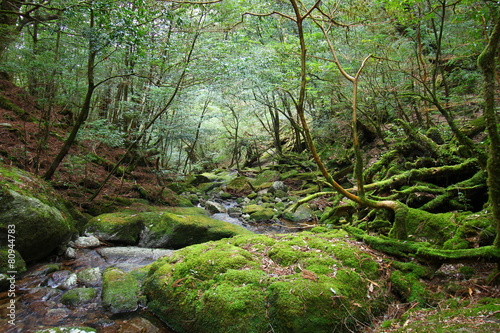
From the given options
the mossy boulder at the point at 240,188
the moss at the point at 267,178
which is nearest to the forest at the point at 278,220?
the mossy boulder at the point at 240,188

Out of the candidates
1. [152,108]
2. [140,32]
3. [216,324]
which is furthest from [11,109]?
[216,324]

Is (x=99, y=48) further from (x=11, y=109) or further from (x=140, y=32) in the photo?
(x=11, y=109)

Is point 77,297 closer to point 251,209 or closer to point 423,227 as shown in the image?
point 423,227

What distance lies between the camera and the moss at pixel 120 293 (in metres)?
3.91

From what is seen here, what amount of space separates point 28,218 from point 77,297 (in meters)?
1.78

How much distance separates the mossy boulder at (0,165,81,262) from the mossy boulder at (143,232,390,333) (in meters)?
2.40

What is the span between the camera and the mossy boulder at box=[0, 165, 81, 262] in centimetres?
455

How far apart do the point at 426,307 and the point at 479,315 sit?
0.67 m

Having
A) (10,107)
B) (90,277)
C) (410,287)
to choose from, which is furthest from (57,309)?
(10,107)

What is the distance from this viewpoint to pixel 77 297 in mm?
Result: 4129

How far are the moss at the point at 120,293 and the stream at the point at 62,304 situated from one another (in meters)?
0.10

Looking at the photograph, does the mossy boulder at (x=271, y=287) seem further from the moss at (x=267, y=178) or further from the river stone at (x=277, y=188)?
the moss at (x=267, y=178)

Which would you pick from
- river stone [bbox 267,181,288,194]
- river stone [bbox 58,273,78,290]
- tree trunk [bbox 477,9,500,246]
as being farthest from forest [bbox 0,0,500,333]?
river stone [bbox 267,181,288,194]

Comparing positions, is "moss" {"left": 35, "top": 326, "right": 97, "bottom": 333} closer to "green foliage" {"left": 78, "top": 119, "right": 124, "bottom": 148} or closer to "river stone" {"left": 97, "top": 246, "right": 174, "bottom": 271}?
"river stone" {"left": 97, "top": 246, "right": 174, "bottom": 271}
